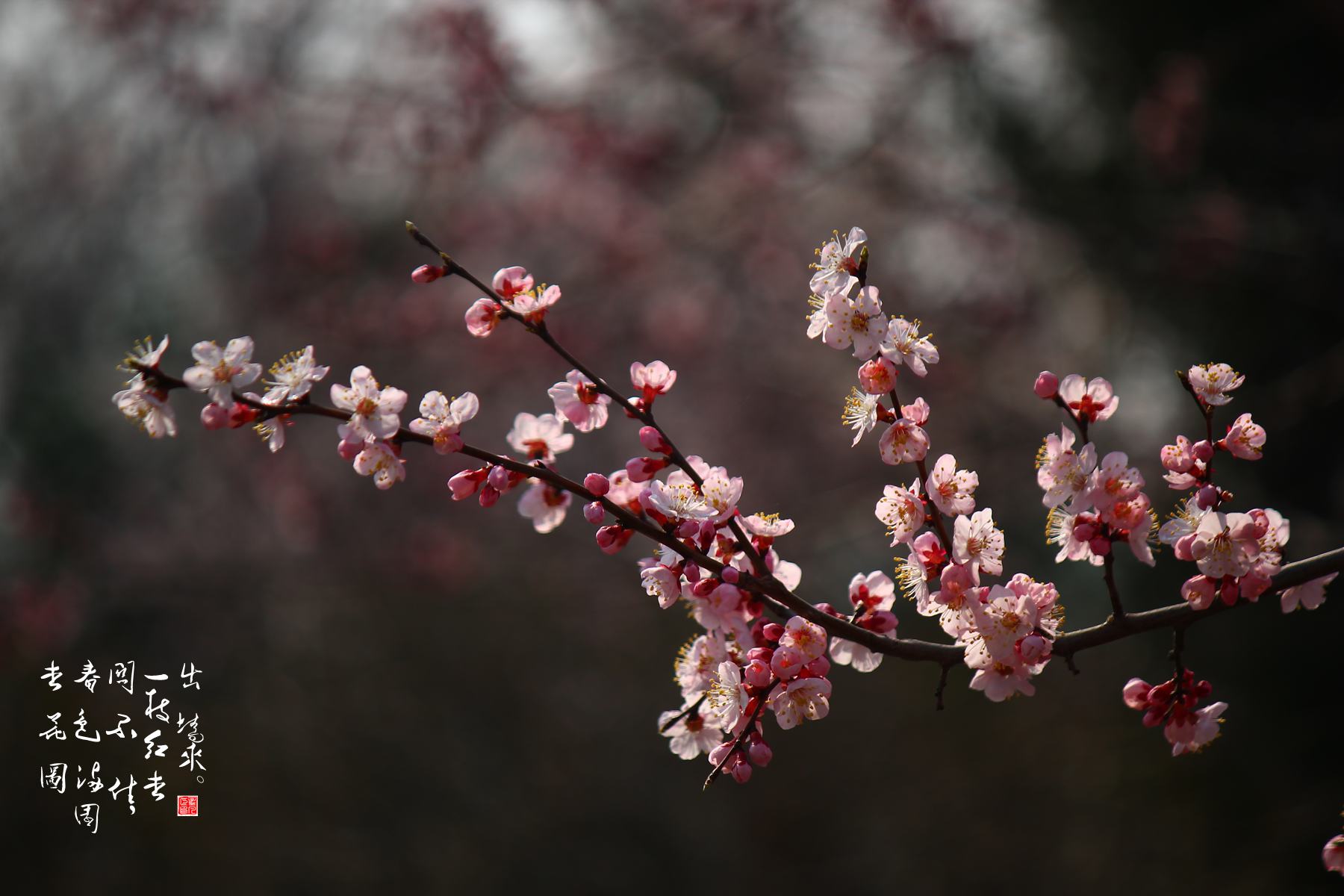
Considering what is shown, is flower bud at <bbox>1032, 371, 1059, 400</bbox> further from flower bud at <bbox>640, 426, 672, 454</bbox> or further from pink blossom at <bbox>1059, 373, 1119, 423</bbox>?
flower bud at <bbox>640, 426, 672, 454</bbox>

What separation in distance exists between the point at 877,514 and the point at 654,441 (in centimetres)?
28

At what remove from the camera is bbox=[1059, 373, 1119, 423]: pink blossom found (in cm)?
115

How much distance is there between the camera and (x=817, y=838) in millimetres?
4637

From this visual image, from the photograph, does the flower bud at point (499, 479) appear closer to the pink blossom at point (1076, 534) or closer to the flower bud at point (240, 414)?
the flower bud at point (240, 414)

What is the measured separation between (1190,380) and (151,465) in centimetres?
580

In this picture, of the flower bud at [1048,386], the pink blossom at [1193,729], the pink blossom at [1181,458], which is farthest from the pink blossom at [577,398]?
the pink blossom at [1193,729]

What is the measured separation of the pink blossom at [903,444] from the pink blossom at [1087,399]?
191 mm

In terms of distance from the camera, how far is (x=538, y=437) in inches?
49.8

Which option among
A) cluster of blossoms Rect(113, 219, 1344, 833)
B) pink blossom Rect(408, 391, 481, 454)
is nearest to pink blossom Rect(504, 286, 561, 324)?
cluster of blossoms Rect(113, 219, 1344, 833)

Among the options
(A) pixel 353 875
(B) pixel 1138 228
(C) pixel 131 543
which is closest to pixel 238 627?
(C) pixel 131 543

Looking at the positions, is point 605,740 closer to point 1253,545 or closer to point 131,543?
point 131,543

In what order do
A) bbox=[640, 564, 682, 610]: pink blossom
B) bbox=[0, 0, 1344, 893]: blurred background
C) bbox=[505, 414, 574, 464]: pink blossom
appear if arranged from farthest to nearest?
bbox=[0, 0, 1344, 893]: blurred background
bbox=[505, 414, 574, 464]: pink blossom
bbox=[640, 564, 682, 610]: pink blossom

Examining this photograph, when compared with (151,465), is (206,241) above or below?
above

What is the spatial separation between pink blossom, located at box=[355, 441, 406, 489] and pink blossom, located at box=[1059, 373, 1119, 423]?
2.61 ft
